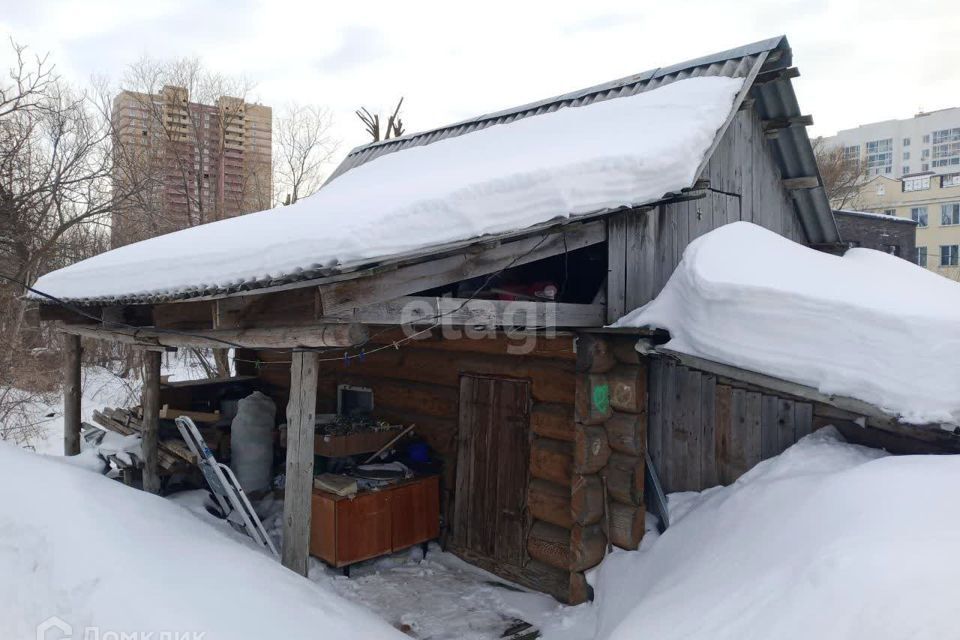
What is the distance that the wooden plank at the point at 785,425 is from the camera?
4.87 m

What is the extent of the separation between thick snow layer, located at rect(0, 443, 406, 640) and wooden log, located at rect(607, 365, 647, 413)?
9.00ft

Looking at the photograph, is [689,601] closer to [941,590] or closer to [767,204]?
[941,590]

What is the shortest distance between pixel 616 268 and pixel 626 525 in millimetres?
2356

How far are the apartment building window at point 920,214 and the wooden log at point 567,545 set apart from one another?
5228cm

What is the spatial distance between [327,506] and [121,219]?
18031mm

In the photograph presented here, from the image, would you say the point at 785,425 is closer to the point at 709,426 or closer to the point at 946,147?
the point at 709,426

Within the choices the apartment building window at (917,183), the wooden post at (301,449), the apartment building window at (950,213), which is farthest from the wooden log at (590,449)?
the apartment building window at (917,183)

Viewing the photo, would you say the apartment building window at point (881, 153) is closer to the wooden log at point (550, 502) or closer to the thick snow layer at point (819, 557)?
the wooden log at point (550, 502)

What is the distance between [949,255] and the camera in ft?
148

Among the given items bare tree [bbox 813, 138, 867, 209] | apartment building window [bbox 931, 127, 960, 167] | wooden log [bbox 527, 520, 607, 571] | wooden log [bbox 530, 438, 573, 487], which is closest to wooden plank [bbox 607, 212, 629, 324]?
wooden log [bbox 530, 438, 573, 487]

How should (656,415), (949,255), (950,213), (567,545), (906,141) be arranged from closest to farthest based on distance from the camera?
(656,415) < (567,545) < (949,255) < (950,213) < (906,141)

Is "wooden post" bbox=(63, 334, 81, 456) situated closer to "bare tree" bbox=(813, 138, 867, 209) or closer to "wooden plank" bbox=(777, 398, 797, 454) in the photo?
"wooden plank" bbox=(777, 398, 797, 454)

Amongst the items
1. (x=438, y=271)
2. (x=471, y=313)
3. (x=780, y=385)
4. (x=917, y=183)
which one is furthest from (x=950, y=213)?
(x=438, y=271)

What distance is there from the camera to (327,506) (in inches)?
264
